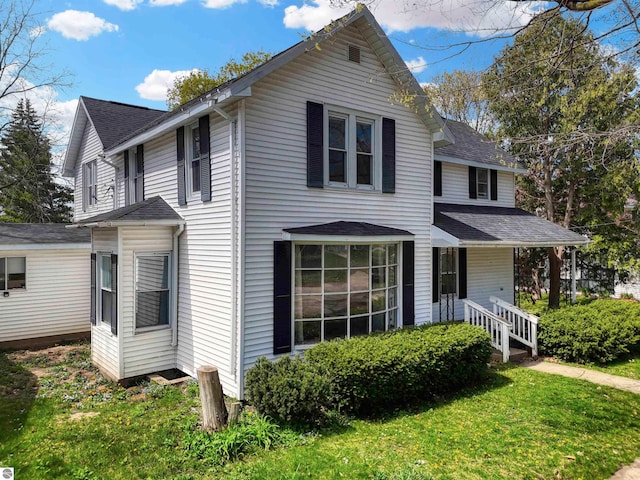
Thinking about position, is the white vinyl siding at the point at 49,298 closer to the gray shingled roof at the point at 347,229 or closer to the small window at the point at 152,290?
the small window at the point at 152,290

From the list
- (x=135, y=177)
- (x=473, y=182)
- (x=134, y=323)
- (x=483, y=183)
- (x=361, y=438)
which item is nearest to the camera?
(x=361, y=438)

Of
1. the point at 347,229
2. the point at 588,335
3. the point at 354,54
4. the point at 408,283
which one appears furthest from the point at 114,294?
the point at 588,335

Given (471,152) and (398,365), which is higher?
(471,152)

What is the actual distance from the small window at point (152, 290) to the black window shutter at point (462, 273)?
8206mm

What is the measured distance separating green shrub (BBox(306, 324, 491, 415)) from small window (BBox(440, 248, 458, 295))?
12.6 feet

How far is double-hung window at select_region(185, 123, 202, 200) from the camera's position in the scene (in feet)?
28.5

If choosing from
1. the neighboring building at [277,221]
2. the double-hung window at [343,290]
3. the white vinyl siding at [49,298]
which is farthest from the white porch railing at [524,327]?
the white vinyl siding at [49,298]

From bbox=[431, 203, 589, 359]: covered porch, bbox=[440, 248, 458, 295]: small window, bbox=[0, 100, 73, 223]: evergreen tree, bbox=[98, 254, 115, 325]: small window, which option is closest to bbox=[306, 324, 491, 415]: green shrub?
bbox=[431, 203, 589, 359]: covered porch

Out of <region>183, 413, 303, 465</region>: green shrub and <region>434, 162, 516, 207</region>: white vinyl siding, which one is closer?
<region>183, 413, 303, 465</region>: green shrub

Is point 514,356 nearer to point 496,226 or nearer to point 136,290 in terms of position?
point 496,226

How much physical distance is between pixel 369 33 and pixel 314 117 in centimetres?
245

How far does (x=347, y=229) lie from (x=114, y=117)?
37.7ft

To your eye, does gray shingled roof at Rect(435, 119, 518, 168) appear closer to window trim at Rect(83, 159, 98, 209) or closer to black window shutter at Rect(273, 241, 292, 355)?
black window shutter at Rect(273, 241, 292, 355)

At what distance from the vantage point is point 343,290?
859 centimetres
